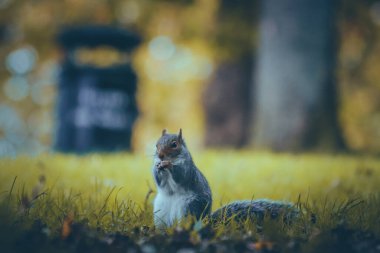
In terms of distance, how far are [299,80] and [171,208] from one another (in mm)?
7379

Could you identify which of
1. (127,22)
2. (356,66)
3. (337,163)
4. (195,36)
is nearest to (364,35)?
(356,66)

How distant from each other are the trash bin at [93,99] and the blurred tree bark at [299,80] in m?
2.49

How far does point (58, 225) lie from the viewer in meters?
3.67

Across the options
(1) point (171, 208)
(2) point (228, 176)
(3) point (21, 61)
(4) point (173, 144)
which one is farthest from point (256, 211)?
(3) point (21, 61)

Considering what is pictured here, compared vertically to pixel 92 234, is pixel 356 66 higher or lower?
higher

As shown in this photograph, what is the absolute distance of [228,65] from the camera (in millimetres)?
12672

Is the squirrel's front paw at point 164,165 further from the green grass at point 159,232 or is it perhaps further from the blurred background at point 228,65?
the blurred background at point 228,65

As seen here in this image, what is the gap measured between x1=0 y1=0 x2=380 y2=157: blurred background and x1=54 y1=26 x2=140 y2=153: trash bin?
2 cm

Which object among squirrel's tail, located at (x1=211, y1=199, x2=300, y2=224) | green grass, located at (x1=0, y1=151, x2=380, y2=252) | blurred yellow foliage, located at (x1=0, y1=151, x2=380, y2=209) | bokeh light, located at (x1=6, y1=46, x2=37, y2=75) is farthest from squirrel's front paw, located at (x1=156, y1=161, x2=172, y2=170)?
bokeh light, located at (x1=6, y1=46, x2=37, y2=75)

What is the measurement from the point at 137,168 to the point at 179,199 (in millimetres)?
3794

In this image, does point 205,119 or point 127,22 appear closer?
point 205,119

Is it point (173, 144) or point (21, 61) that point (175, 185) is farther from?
point (21, 61)

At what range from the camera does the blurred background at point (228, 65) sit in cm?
1059

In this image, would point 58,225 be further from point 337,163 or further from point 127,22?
point 127,22
